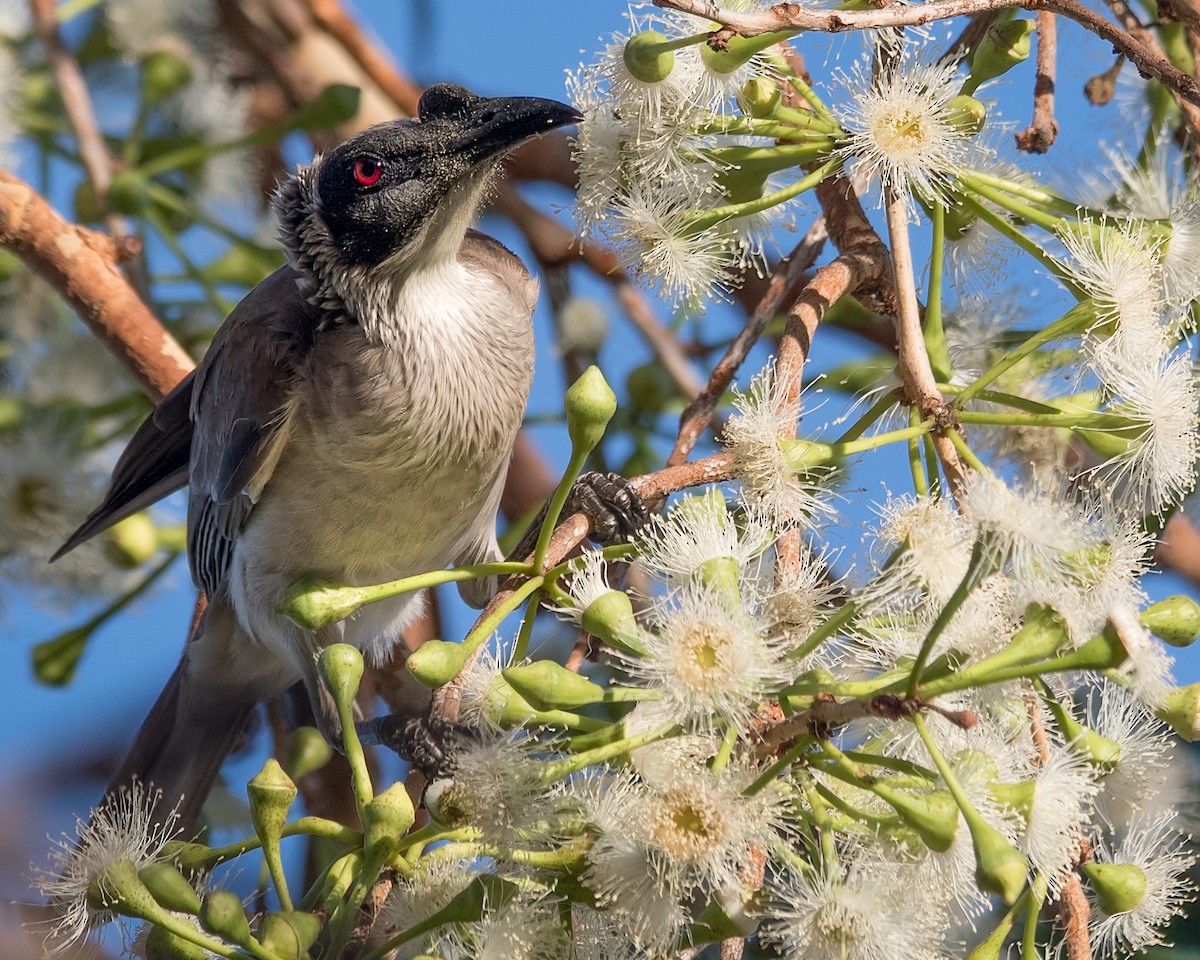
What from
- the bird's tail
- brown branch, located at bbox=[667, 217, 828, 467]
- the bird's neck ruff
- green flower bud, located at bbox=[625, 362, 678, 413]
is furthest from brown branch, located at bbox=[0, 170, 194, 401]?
brown branch, located at bbox=[667, 217, 828, 467]

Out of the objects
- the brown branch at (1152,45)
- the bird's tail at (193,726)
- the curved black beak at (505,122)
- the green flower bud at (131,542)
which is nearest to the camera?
the brown branch at (1152,45)

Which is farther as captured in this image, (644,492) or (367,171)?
(367,171)

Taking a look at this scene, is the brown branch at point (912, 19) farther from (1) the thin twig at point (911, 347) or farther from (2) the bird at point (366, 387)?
(2) the bird at point (366, 387)

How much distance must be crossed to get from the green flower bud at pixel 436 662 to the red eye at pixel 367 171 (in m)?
1.66

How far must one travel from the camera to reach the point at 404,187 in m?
2.99

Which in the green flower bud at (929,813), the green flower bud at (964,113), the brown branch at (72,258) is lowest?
the green flower bud at (929,813)

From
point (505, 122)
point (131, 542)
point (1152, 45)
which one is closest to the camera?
point (1152, 45)

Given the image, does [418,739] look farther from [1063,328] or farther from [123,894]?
[1063,328]

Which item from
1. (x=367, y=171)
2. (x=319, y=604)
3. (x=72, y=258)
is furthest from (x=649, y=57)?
(x=72, y=258)

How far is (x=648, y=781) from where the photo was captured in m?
1.56

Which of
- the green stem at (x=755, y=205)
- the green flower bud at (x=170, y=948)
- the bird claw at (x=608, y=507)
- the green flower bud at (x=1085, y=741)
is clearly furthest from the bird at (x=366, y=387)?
the green flower bud at (x=1085, y=741)

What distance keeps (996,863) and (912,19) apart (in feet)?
3.43

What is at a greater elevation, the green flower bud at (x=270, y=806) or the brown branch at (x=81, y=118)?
the brown branch at (x=81, y=118)

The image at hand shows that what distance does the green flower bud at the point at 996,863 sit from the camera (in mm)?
1360
